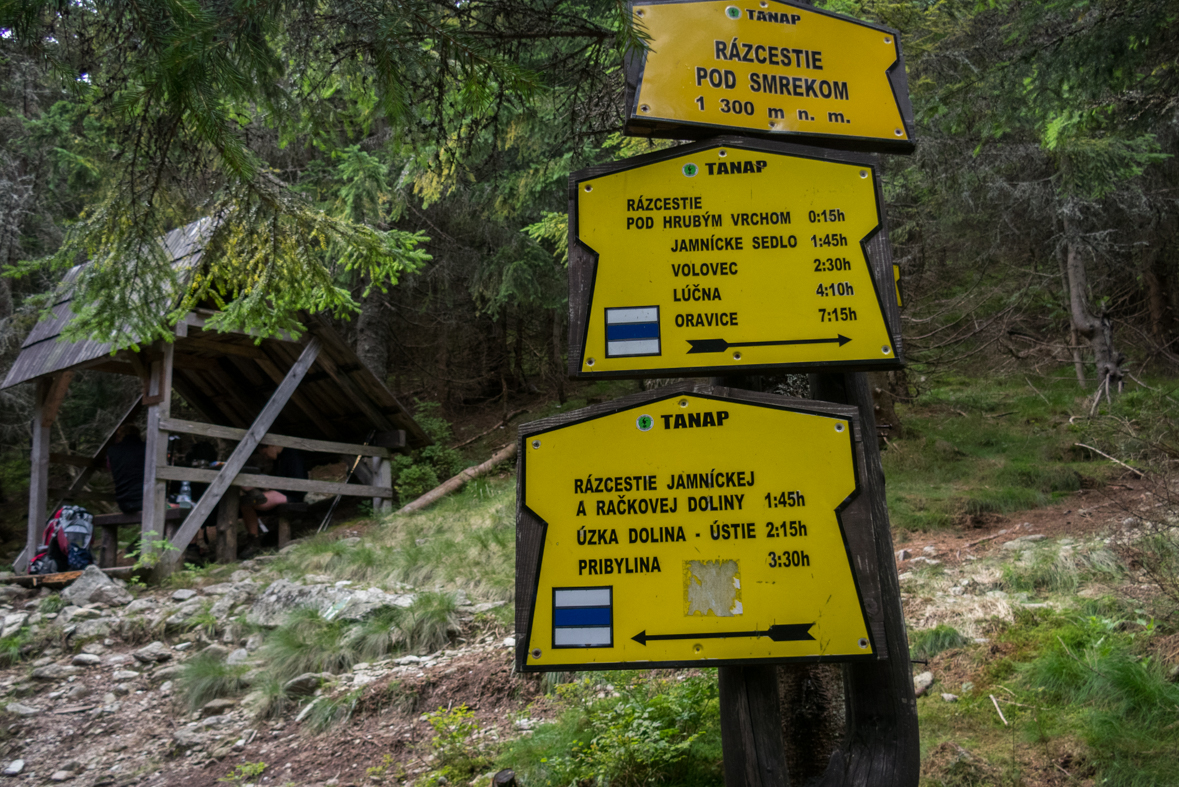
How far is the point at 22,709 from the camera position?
5891 mm

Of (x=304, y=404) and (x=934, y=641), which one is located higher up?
(x=304, y=404)

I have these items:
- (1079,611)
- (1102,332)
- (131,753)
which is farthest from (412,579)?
(1102,332)

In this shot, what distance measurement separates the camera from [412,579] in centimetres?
731

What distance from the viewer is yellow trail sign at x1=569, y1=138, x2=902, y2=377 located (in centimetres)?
245

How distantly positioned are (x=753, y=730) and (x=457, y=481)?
31.3 feet

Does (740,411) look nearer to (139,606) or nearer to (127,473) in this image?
(139,606)

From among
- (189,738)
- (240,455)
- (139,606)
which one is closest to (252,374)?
(240,455)

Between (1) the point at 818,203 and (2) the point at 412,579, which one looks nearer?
(1) the point at 818,203

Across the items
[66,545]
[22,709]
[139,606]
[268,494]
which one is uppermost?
[268,494]

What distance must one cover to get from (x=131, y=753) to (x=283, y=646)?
114 cm

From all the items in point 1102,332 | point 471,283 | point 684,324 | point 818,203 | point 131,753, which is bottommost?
point 131,753

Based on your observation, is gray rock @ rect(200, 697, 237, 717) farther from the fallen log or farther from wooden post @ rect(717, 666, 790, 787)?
the fallen log

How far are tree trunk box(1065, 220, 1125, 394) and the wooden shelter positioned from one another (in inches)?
388

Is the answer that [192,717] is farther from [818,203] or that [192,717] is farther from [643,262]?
[818,203]
